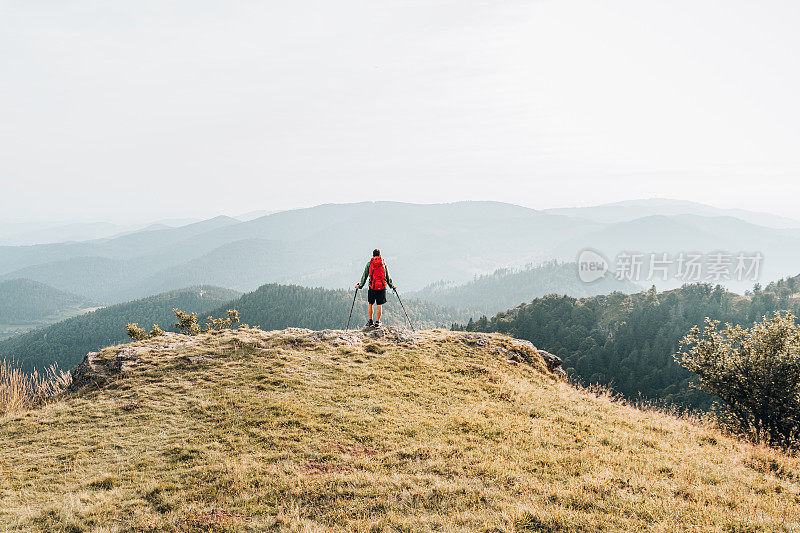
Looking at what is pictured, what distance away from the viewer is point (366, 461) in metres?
9.43

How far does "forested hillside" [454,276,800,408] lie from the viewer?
106 metres

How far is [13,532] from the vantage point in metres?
7.52

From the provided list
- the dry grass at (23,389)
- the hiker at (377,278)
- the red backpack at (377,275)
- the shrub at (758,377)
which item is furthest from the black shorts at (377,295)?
the shrub at (758,377)

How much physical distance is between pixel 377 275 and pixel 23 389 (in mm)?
15303

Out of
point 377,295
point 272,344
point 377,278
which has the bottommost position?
point 272,344

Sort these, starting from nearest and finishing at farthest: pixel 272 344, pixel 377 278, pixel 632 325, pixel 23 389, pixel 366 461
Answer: pixel 366 461 → pixel 23 389 → pixel 272 344 → pixel 377 278 → pixel 632 325

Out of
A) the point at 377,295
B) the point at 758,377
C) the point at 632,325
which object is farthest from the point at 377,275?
the point at 632,325

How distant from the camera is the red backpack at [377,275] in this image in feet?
65.0

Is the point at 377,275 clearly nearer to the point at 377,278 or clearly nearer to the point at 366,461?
the point at 377,278

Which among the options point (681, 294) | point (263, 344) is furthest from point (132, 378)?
point (681, 294)

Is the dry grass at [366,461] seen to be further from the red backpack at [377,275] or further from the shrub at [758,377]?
the red backpack at [377,275]

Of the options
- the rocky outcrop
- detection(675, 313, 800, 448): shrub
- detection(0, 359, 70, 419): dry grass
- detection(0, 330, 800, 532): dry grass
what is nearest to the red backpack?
the rocky outcrop

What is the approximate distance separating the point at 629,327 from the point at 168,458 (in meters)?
138

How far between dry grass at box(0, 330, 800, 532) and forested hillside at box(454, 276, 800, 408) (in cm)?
10315
